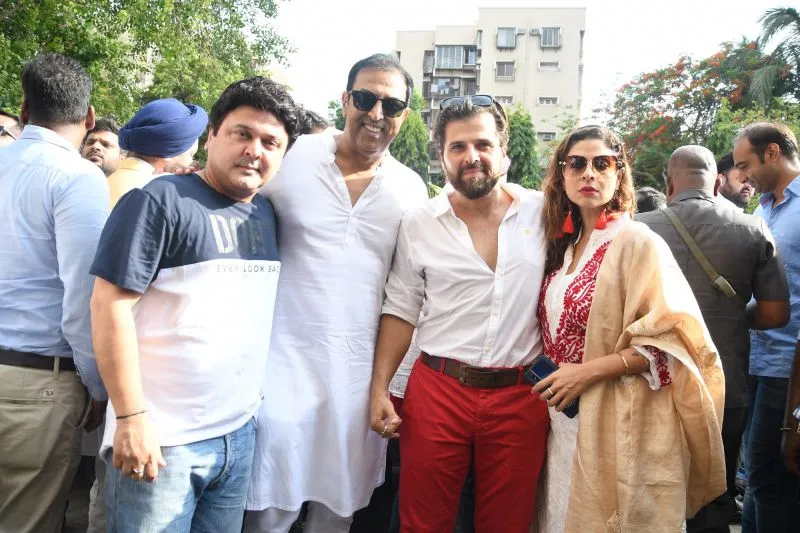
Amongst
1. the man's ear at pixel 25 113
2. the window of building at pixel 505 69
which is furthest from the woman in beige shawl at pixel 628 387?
the window of building at pixel 505 69

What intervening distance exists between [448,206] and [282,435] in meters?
1.24

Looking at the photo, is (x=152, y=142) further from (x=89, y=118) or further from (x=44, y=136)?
(x=44, y=136)

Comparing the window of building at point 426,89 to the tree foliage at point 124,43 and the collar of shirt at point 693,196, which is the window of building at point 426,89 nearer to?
the tree foliage at point 124,43

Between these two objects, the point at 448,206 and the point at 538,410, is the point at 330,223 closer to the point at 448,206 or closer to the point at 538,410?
the point at 448,206

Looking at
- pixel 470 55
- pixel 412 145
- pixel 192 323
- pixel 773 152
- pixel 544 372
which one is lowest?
pixel 544 372

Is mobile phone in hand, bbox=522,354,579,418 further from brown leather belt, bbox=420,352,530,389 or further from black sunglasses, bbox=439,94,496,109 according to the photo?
black sunglasses, bbox=439,94,496,109

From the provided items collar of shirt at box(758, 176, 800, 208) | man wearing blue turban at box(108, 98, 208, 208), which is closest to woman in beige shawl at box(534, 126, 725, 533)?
collar of shirt at box(758, 176, 800, 208)

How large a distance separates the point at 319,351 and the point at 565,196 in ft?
4.21

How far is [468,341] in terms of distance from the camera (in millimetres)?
2633

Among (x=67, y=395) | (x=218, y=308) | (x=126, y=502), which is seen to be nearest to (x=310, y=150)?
(x=218, y=308)

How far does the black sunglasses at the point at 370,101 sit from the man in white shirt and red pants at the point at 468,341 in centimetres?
26

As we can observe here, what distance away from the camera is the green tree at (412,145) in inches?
1328

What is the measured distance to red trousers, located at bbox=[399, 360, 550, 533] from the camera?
2.57 metres

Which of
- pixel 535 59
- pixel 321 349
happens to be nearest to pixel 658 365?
pixel 321 349
